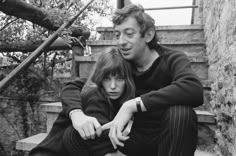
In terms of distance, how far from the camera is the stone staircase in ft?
5.46

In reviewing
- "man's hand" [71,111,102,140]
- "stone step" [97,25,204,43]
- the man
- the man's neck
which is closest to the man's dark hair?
the man

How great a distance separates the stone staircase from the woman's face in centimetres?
65

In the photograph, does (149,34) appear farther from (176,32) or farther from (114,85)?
(176,32)

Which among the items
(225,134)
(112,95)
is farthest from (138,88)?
(225,134)

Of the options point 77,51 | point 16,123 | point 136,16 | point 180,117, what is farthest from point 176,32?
point 16,123

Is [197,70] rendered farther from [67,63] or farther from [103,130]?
[67,63]

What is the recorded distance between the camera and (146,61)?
4.67 feet

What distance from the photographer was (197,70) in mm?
2188

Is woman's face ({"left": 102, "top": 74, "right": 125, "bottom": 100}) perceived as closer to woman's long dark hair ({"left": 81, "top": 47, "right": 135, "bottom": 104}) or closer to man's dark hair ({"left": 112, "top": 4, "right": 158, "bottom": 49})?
woman's long dark hair ({"left": 81, "top": 47, "right": 135, "bottom": 104})

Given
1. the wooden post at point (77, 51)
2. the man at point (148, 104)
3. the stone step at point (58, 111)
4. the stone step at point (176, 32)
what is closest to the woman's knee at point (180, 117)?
the man at point (148, 104)

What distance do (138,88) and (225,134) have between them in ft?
1.98

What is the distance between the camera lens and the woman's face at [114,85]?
128 centimetres

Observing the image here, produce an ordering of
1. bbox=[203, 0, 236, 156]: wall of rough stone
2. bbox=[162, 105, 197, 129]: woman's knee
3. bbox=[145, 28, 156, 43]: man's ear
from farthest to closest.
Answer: bbox=[145, 28, 156, 43]: man's ear → bbox=[203, 0, 236, 156]: wall of rough stone → bbox=[162, 105, 197, 129]: woman's knee

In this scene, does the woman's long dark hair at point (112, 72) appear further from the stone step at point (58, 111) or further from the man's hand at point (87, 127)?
the stone step at point (58, 111)
